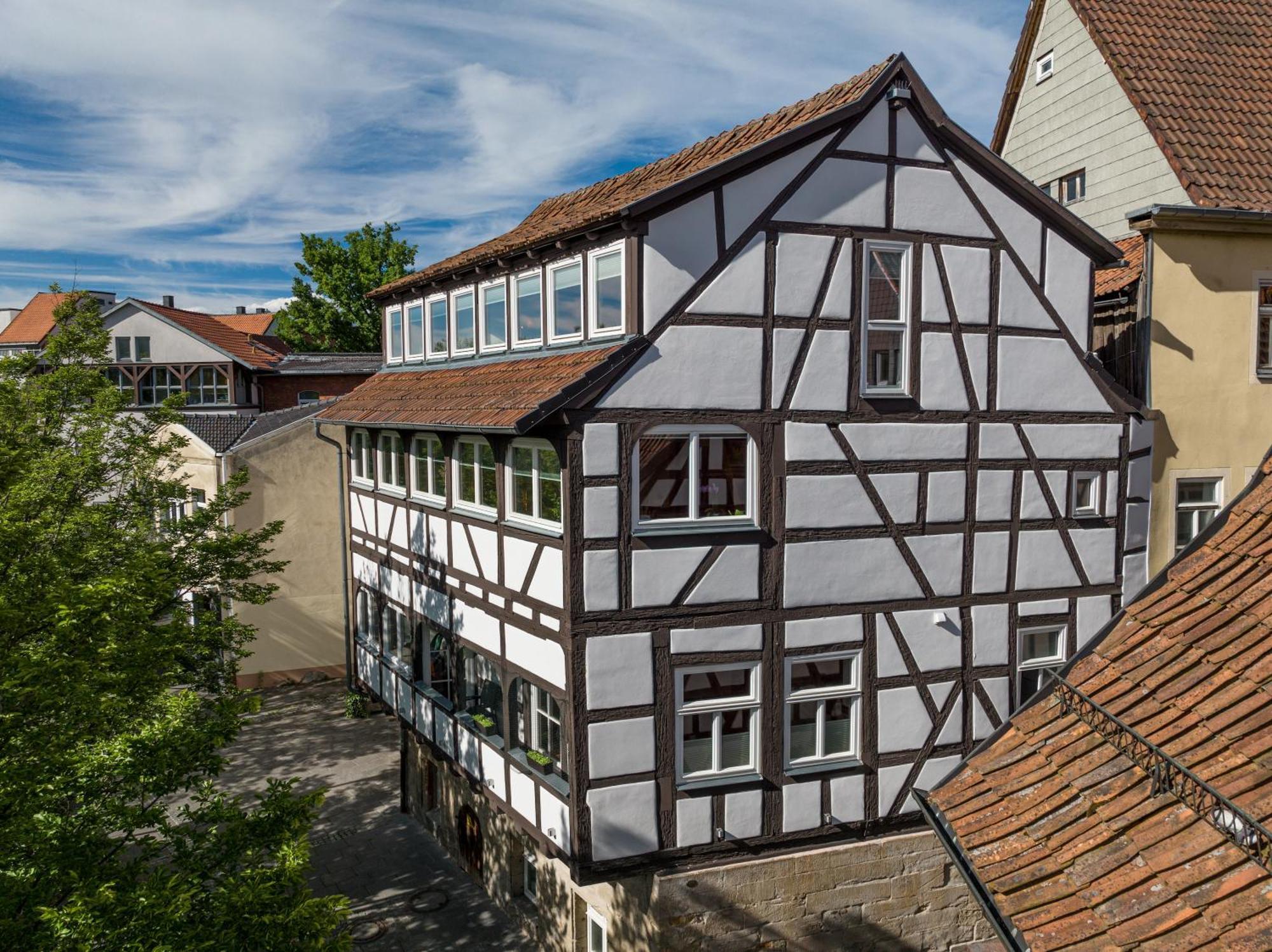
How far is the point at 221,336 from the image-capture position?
128 ft

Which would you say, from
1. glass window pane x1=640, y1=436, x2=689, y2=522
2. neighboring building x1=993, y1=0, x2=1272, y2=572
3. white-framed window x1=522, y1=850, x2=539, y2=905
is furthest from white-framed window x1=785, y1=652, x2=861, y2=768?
neighboring building x1=993, y1=0, x2=1272, y2=572

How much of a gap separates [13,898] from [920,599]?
9067 mm

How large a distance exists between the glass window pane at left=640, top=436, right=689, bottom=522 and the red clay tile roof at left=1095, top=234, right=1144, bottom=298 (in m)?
6.71

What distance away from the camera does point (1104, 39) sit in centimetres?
1503

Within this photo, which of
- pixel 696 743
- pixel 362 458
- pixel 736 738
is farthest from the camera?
pixel 362 458

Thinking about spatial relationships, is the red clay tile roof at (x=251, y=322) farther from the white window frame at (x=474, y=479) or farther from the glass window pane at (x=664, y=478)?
the glass window pane at (x=664, y=478)

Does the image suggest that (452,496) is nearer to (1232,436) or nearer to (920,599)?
(920,599)

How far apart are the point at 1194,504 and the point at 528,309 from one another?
9222 millimetres

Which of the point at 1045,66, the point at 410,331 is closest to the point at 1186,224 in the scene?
the point at 1045,66

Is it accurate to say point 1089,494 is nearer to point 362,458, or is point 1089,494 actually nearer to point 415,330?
point 415,330

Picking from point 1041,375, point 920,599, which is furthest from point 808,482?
point 1041,375

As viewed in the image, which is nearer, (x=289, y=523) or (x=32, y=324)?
(x=289, y=523)

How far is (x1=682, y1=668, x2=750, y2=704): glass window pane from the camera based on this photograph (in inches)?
430

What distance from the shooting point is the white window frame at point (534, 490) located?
10719 millimetres
